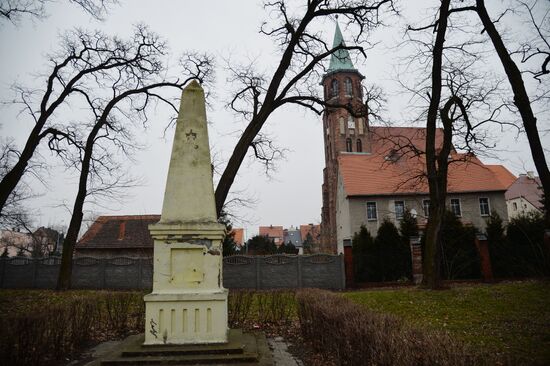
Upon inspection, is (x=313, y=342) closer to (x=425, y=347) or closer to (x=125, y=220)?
(x=425, y=347)

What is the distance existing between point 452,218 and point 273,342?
19631 mm

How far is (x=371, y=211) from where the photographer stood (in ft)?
113

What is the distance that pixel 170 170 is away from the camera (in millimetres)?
6312

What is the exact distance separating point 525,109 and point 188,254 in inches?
358

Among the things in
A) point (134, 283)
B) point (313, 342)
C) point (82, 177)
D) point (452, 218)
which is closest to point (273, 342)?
point (313, 342)

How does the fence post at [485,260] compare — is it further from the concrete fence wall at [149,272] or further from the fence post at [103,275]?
the fence post at [103,275]

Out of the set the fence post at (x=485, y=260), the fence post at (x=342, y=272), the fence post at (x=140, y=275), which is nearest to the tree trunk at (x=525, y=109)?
the fence post at (x=485, y=260)

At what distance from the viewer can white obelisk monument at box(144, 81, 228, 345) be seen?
5672mm

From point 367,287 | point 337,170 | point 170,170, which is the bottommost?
point 367,287

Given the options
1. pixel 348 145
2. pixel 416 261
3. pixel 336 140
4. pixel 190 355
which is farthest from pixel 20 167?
pixel 348 145

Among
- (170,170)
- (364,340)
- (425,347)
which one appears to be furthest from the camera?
(170,170)

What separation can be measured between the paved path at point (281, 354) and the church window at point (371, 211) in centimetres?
2733

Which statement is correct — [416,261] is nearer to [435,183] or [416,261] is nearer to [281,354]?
[435,183]

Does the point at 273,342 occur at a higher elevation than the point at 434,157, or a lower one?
lower
